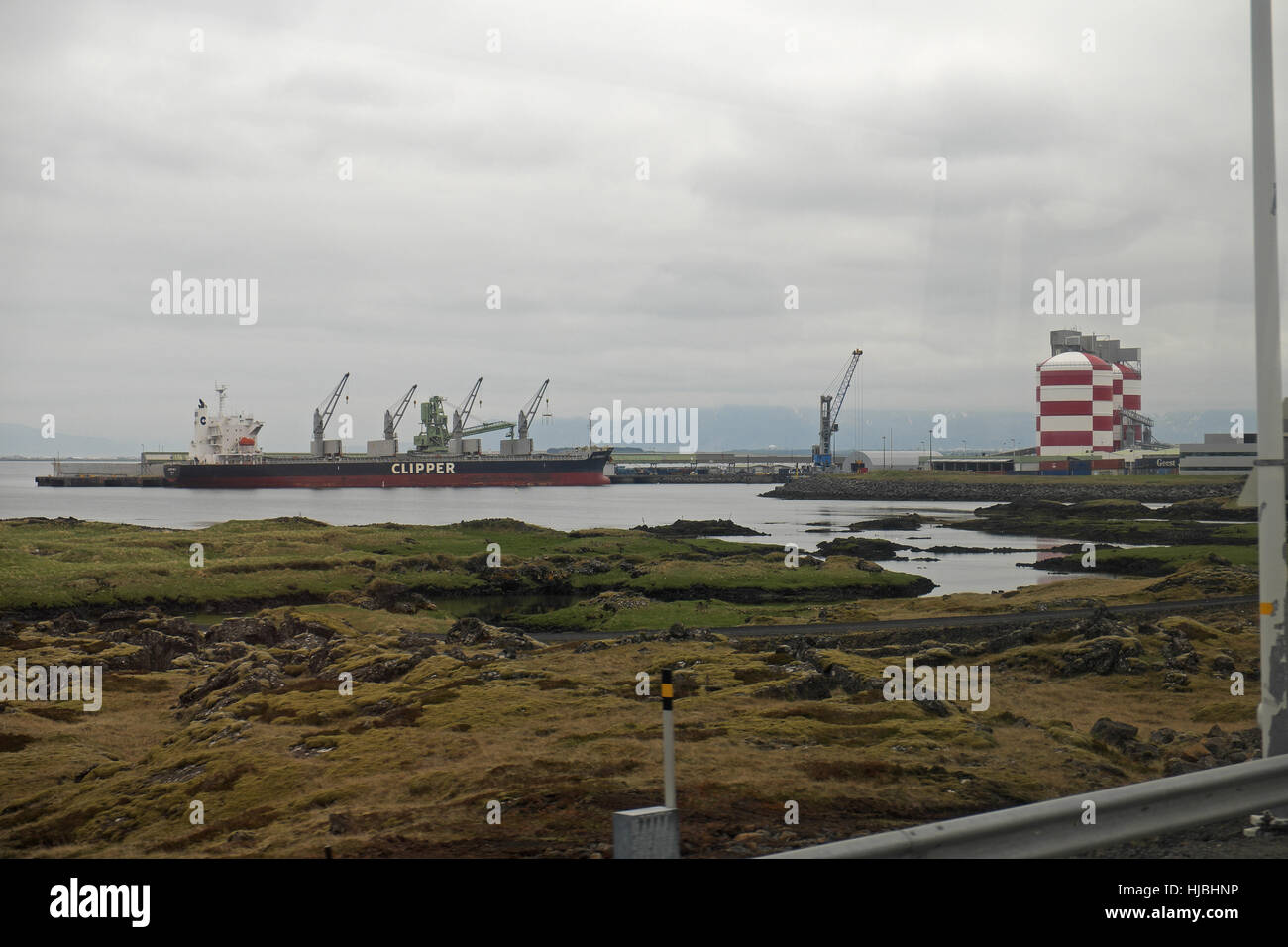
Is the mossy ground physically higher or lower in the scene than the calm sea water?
higher

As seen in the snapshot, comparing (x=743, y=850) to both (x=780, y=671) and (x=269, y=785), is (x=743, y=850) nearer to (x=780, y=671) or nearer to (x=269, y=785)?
(x=269, y=785)

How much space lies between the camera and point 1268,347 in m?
11.7

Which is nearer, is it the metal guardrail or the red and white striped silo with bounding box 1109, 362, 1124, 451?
the metal guardrail

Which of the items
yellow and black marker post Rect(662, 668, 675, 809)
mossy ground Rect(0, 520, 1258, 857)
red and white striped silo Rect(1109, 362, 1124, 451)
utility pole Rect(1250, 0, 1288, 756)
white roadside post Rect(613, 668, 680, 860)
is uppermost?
red and white striped silo Rect(1109, 362, 1124, 451)

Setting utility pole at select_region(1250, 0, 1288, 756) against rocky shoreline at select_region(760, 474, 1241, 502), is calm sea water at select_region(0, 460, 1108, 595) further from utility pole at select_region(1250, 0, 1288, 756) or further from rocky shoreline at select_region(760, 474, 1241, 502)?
utility pole at select_region(1250, 0, 1288, 756)

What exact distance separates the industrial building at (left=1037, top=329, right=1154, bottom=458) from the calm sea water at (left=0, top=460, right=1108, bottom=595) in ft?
53.3

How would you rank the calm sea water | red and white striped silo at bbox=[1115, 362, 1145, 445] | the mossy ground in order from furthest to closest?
red and white striped silo at bbox=[1115, 362, 1145, 445] < the calm sea water < the mossy ground

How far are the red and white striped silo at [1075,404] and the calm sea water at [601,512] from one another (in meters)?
15.9

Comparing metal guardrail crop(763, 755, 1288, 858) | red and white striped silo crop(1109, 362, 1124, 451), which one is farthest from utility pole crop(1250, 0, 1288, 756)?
red and white striped silo crop(1109, 362, 1124, 451)

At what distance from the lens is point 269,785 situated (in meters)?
16.0

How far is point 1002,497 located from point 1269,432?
153m

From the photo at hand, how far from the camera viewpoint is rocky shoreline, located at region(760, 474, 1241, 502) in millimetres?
143625

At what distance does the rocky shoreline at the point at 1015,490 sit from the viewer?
144m
